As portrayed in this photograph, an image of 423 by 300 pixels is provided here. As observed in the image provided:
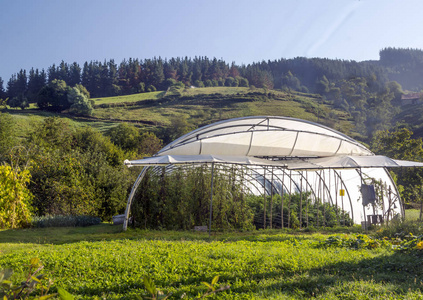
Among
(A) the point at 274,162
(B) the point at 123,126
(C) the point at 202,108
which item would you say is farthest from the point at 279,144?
(C) the point at 202,108

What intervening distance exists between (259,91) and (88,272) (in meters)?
62.4

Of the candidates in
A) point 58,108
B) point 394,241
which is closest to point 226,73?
point 58,108

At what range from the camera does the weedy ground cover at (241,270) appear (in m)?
3.97

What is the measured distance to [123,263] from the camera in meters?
5.07

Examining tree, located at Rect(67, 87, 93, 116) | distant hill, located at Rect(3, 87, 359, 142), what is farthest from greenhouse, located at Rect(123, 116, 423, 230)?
tree, located at Rect(67, 87, 93, 116)

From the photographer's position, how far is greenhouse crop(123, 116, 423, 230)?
1097cm

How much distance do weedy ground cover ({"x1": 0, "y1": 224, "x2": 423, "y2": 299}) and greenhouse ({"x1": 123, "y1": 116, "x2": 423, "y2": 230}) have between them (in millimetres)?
4423

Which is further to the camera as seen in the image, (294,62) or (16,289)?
(294,62)

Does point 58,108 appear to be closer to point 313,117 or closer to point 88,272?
point 313,117

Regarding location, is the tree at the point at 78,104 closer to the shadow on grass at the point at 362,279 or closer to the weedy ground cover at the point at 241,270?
the weedy ground cover at the point at 241,270

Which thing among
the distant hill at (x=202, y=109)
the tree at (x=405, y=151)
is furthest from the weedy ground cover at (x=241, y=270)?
A: the distant hill at (x=202, y=109)

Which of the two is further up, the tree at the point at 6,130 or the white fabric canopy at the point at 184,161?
the tree at the point at 6,130

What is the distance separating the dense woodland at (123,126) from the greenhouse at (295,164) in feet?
3.40

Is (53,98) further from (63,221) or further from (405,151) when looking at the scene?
(405,151)
